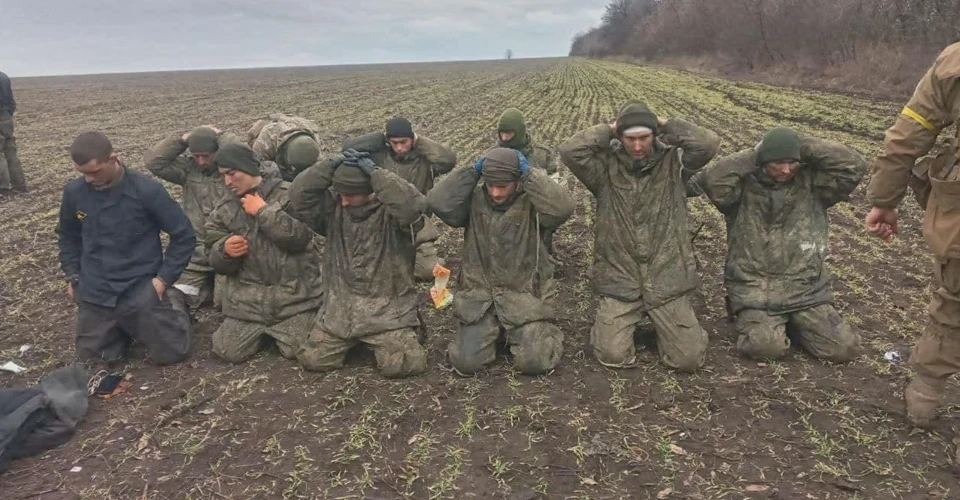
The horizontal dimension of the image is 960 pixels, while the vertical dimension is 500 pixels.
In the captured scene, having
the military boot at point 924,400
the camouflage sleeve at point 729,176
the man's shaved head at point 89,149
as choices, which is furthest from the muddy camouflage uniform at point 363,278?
the military boot at point 924,400

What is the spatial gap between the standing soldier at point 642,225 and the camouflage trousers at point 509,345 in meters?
0.37

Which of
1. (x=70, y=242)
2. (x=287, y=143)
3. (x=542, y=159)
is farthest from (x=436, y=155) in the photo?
(x=70, y=242)

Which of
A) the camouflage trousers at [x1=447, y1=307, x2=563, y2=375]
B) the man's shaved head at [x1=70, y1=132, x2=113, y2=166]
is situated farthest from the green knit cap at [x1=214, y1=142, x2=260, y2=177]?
the camouflage trousers at [x1=447, y1=307, x2=563, y2=375]

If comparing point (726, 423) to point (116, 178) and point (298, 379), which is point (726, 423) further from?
point (116, 178)

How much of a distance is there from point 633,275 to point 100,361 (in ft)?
13.2

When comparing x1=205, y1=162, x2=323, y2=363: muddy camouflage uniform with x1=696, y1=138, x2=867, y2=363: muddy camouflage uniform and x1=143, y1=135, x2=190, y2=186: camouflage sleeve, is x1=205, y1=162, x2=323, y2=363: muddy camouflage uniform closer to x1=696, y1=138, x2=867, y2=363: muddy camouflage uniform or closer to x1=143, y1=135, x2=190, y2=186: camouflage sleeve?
x1=143, y1=135, x2=190, y2=186: camouflage sleeve

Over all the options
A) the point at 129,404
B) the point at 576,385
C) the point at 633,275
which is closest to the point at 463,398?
the point at 576,385

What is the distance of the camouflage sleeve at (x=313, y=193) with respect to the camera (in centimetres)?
464

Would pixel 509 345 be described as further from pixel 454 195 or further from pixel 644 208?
pixel 644 208

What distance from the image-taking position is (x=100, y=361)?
16.4 feet

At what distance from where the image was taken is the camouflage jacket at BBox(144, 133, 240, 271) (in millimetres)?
6086

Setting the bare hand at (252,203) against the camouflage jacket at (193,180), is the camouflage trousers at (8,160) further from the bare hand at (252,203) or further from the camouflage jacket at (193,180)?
the bare hand at (252,203)

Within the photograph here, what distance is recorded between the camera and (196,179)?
620 centimetres

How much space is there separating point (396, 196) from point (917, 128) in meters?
3.07
